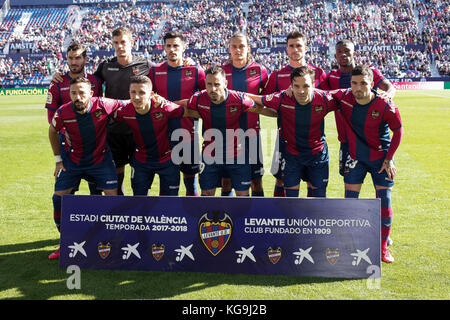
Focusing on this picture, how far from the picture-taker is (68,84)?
534 centimetres

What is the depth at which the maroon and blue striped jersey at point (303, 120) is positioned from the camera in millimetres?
4848

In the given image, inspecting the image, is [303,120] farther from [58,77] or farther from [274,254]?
[58,77]

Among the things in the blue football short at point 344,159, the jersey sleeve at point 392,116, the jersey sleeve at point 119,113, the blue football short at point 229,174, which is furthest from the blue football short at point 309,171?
the jersey sleeve at point 119,113

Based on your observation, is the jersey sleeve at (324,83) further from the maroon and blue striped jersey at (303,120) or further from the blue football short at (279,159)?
the blue football short at (279,159)

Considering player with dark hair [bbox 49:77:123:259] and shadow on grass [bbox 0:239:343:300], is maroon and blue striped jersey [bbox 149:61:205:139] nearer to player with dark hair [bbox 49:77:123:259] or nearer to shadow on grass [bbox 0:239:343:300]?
player with dark hair [bbox 49:77:123:259]

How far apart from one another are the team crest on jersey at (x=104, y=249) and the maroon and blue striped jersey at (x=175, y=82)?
1.79m

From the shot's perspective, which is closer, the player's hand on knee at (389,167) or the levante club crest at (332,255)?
the levante club crest at (332,255)

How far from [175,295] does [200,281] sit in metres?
0.33

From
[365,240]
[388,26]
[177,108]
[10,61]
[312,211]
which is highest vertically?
[388,26]

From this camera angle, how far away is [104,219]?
14.0 feet

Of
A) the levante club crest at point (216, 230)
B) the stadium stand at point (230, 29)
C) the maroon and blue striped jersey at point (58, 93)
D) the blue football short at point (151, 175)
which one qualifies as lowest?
the levante club crest at point (216, 230)

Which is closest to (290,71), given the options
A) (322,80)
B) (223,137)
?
(322,80)
